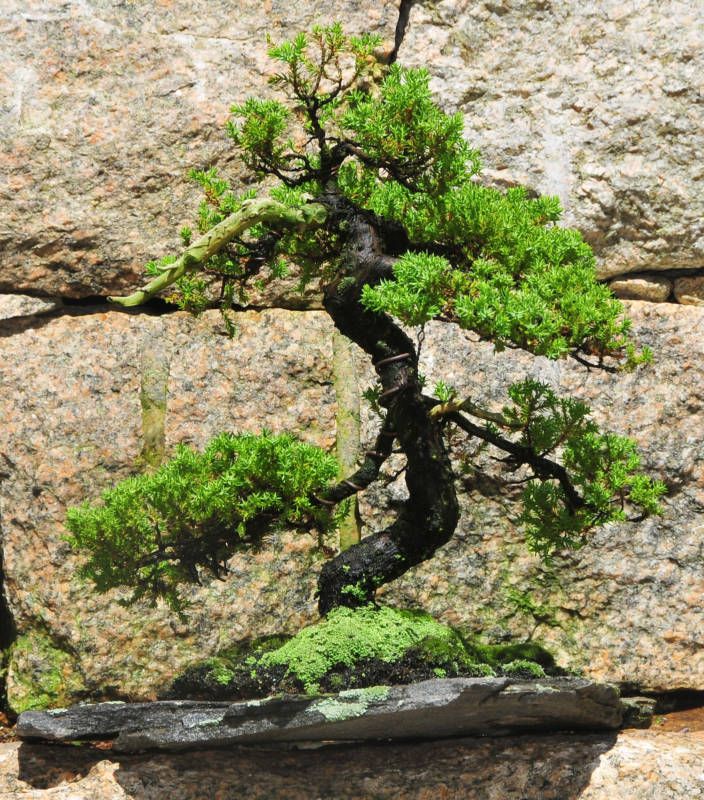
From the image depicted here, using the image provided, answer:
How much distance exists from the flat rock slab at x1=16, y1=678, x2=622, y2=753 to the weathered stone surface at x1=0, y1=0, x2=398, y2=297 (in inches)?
36.8

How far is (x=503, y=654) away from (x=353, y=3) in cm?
131

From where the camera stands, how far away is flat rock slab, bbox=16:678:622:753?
150 cm

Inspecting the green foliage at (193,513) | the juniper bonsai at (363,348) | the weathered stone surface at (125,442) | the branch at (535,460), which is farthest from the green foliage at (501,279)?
the weathered stone surface at (125,442)

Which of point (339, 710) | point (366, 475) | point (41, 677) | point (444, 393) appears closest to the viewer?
point (339, 710)

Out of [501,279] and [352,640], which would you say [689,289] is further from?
[352,640]

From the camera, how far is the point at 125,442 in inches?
85.1

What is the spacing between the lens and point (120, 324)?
2213 mm

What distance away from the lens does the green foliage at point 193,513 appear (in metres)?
1.74

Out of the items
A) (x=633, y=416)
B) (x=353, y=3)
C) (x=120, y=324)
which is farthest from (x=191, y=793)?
(x=353, y=3)

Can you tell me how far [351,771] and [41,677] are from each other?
2.35ft

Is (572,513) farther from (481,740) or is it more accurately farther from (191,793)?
(191,793)

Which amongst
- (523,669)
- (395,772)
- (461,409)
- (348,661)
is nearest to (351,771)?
(395,772)

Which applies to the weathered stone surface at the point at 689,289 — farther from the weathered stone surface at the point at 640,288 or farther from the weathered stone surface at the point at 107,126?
the weathered stone surface at the point at 107,126

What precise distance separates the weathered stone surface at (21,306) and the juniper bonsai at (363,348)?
507 millimetres
